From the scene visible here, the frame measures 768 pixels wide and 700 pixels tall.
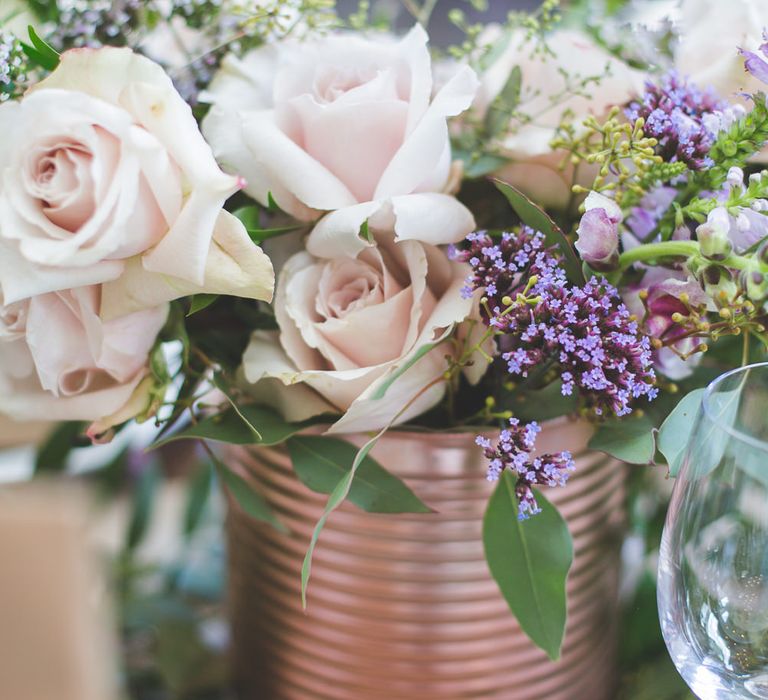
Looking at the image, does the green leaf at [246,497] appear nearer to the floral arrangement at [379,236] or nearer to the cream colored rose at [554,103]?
the floral arrangement at [379,236]

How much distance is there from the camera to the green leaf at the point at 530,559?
1.38ft

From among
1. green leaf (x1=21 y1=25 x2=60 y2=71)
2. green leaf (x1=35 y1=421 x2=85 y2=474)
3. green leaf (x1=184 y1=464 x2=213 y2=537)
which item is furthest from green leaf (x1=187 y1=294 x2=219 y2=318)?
green leaf (x1=184 y1=464 x2=213 y2=537)

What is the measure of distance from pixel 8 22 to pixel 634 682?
1.80 ft

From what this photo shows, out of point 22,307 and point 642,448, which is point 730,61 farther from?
point 22,307

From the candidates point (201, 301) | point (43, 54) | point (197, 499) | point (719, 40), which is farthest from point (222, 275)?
point (197, 499)

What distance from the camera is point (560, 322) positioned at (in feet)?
1.15

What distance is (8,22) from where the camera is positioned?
0.46 metres

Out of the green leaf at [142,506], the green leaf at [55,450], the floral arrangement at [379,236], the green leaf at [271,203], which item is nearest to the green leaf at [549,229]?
the floral arrangement at [379,236]

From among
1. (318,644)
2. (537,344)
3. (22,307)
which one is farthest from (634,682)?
(22,307)

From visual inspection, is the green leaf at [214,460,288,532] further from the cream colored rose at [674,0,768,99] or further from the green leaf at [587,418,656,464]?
the cream colored rose at [674,0,768,99]

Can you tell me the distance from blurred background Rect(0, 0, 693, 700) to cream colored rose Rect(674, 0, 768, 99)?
0.26m

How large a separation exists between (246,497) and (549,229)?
206 mm

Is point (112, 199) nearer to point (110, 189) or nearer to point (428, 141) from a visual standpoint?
point (110, 189)

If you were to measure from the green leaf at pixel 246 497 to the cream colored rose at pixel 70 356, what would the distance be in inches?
2.9
